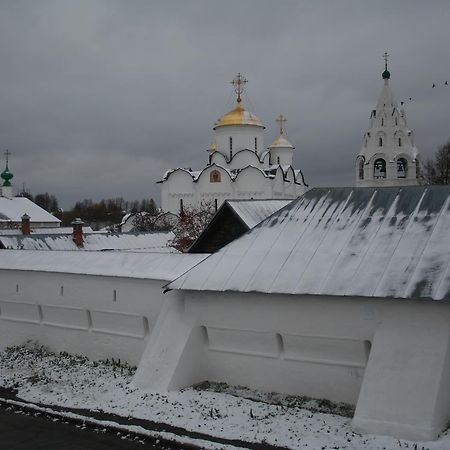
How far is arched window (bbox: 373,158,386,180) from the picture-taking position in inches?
1248

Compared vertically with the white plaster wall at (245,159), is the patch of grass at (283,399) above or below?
below

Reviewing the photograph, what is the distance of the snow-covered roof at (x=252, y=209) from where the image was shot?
1129 centimetres

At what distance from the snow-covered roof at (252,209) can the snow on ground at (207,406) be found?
330 cm

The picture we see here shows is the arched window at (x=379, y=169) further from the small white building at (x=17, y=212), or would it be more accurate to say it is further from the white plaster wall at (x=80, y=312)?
the white plaster wall at (x=80, y=312)

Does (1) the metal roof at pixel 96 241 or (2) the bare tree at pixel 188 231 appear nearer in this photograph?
(1) the metal roof at pixel 96 241

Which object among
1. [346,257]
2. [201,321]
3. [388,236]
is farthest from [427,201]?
[201,321]

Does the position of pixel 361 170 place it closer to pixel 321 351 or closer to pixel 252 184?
pixel 252 184

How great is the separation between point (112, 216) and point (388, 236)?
7338 cm

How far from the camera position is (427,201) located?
7859mm

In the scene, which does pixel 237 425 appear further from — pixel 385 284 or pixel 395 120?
pixel 395 120

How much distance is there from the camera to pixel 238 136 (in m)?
37.2

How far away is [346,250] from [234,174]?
28.2 meters

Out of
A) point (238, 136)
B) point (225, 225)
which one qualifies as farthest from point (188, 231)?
point (225, 225)

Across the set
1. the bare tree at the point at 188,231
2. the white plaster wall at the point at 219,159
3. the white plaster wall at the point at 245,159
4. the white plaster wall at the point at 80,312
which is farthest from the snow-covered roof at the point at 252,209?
the white plaster wall at the point at 219,159
